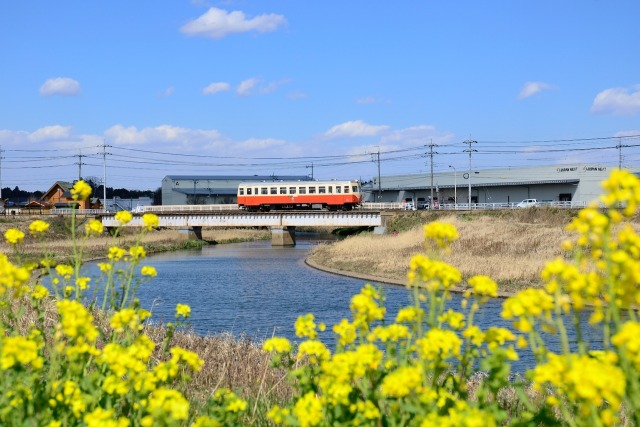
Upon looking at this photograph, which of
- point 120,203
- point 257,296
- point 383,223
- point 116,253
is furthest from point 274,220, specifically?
point 116,253

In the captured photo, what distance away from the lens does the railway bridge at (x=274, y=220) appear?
2130 inches

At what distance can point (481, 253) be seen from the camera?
104 ft

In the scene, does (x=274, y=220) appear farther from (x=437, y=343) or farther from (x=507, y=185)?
(x=437, y=343)

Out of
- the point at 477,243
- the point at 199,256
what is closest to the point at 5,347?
the point at 477,243

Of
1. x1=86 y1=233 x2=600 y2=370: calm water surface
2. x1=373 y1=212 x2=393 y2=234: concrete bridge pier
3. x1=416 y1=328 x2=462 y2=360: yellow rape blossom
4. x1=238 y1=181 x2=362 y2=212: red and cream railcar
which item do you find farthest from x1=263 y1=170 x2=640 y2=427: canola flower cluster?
x1=238 y1=181 x2=362 y2=212: red and cream railcar

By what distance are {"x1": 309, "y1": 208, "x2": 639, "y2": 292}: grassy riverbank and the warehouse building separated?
56.1ft

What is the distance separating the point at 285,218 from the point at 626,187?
53856 millimetres

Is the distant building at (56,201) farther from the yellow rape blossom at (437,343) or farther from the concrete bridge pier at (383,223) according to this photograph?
the yellow rape blossom at (437,343)

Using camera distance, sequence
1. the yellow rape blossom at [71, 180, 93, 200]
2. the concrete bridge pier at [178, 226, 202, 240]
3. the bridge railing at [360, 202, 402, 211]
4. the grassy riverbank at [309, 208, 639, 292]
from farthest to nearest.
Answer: the concrete bridge pier at [178, 226, 202, 240], the bridge railing at [360, 202, 402, 211], the grassy riverbank at [309, 208, 639, 292], the yellow rape blossom at [71, 180, 93, 200]

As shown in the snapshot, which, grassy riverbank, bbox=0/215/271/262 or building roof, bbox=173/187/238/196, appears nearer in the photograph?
grassy riverbank, bbox=0/215/271/262

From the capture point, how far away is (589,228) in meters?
2.62

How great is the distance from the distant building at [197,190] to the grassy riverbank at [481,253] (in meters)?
58.1

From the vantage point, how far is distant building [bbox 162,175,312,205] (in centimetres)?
9994

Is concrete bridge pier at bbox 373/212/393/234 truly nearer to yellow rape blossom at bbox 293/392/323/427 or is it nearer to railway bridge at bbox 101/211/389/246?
railway bridge at bbox 101/211/389/246
